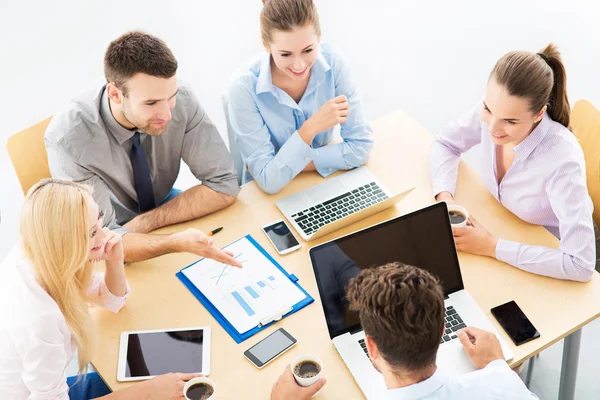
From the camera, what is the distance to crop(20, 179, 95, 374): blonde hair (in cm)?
194

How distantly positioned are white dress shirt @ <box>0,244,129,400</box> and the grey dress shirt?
0.56m

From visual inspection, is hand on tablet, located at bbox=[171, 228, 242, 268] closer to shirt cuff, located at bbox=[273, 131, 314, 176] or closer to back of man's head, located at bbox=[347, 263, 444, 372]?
shirt cuff, located at bbox=[273, 131, 314, 176]

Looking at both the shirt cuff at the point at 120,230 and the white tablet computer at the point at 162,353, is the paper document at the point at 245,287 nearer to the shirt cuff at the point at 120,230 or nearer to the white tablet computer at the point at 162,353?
the white tablet computer at the point at 162,353

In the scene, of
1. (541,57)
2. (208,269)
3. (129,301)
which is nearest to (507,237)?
(541,57)

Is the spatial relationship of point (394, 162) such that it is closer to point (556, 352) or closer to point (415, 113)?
point (556, 352)

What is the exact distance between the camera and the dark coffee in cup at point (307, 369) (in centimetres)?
203

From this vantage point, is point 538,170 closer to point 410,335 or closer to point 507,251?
point 507,251

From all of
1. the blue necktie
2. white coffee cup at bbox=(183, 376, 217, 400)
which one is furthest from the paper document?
the blue necktie

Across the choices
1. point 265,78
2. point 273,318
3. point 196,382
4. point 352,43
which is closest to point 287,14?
point 265,78

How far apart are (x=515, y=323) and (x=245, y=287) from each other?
870 millimetres

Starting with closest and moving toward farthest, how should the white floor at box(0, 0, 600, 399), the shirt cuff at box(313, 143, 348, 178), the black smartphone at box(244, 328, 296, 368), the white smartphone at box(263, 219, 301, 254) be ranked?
the black smartphone at box(244, 328, 296, 368) < the white smartphone at box(263, 219, 301, 254) < the shirt cuff at box(313, 143, 348, 178) < the white floor at box(0, 0, 600, 399)

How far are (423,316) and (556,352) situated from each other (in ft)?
5.48

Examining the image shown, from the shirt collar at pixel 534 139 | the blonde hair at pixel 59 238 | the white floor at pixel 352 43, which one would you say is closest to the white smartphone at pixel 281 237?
the blonde hair at pixel 59 238

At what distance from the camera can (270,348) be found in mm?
2162
